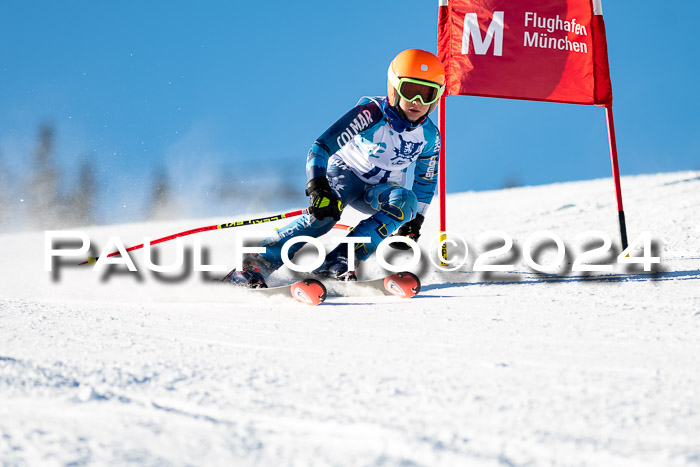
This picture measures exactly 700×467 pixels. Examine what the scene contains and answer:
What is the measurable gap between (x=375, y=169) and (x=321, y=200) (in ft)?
2.15

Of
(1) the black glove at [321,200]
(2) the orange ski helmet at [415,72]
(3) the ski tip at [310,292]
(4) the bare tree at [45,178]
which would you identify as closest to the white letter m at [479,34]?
(2) the orange ski helmet at [415,72]

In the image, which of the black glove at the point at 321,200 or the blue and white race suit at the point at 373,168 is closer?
the black glove at the point at 321,200

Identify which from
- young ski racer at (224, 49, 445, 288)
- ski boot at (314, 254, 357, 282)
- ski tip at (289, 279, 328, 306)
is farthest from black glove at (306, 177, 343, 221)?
ski tip at (289, 279, 328, 306)

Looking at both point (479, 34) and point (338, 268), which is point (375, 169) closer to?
point (338, 268)

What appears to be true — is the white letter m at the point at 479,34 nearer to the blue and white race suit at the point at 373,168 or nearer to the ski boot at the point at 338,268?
the blue and white race suit at the point at 373,168

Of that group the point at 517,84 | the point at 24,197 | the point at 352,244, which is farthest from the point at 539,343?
the point at 24,197

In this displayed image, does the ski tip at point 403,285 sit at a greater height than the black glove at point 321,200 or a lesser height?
lesser

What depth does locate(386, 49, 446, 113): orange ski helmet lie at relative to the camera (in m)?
3.47

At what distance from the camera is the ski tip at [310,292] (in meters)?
3.00

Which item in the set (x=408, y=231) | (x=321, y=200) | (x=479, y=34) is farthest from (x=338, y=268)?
(x=479, y=34)


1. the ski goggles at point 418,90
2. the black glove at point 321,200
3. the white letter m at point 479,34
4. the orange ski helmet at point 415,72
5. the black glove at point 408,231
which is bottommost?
the black glove at point 408,231

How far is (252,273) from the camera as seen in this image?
3.70 m

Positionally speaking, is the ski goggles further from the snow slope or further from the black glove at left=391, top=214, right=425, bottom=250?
the snow slope

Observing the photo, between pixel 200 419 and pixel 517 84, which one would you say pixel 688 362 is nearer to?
pixel 200 419
